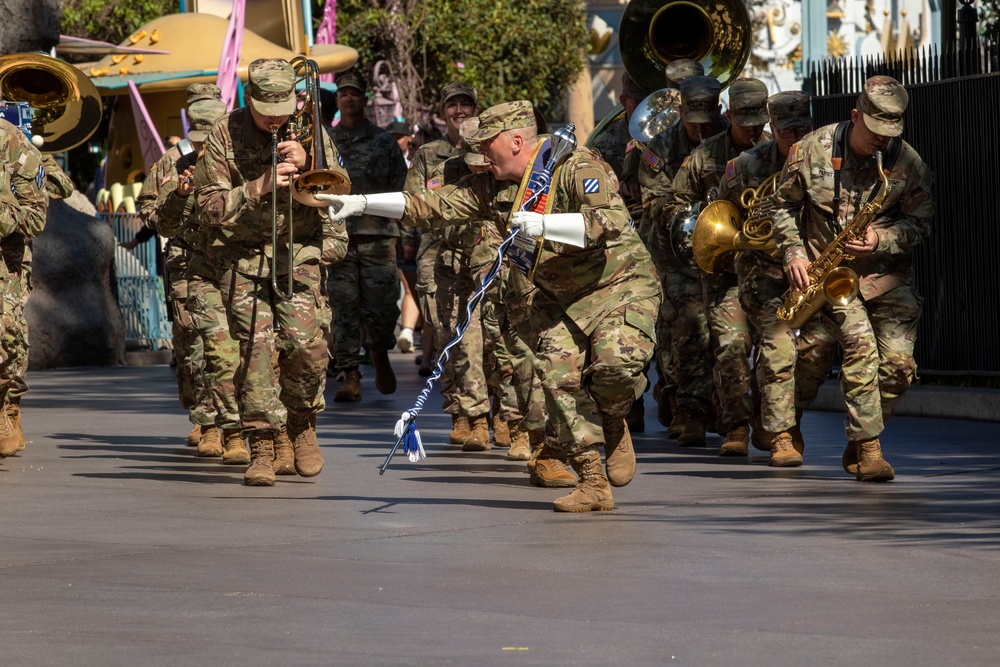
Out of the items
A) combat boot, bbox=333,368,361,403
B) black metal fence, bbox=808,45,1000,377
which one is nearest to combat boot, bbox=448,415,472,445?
combat boot, bbox=333,368,361,403

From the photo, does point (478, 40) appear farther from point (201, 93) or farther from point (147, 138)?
point (201, 93)

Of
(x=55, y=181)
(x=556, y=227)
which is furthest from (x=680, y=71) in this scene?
(x=556, y=227)

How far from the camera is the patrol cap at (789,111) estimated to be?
10.7 meters

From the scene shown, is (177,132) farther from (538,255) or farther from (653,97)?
(538,255)

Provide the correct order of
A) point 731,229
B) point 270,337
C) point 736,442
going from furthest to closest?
point 736,442
point 731,229
point 270,337

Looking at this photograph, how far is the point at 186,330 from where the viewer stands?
11867mm

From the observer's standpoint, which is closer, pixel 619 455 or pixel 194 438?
pixel 619 455

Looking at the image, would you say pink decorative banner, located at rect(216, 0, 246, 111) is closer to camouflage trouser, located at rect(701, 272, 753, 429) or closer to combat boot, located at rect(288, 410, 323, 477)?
camouflage trouser, located at rect(701, 272, 753, 429)

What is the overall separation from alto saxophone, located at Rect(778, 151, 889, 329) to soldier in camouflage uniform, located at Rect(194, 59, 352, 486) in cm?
239

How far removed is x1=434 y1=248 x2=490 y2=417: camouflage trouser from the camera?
1210 centimetres

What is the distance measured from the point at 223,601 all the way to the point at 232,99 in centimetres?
2043

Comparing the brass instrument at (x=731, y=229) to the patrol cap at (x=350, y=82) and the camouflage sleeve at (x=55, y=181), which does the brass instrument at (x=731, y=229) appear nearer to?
the camouflage sleeve at (x=55, y=181)

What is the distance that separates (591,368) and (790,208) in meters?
2.09

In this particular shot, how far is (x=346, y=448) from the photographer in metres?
12.1
